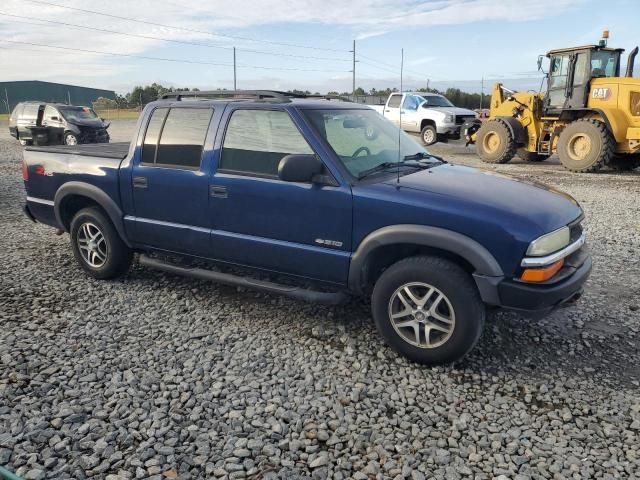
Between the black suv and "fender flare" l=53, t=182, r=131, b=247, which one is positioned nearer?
"fender flare" l=53, t=182, r=131, b=247

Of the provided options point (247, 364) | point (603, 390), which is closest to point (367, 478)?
point (247, 364)

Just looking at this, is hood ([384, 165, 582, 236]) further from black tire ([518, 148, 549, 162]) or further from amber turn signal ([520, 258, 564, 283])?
black tire ([518, 148, 549, 162])

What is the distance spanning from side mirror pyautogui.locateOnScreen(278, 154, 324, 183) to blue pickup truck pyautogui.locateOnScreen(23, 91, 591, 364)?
1cm

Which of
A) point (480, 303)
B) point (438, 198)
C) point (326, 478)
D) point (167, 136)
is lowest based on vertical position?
point (326, 478)

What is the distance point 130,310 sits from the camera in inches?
178

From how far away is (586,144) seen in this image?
1257 cm

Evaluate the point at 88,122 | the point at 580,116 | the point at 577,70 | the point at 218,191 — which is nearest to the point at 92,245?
the point at 218,191

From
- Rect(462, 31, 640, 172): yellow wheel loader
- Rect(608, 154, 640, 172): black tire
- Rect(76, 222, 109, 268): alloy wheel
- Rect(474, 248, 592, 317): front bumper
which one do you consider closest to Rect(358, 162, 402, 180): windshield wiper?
Rect(474, 248, 592, 317): front bumper

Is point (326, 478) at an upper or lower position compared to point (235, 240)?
lower

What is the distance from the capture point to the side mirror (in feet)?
12.0

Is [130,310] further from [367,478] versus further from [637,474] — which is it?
[637,474]

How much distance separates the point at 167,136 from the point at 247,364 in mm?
2202

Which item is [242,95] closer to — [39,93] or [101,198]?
[101,198]

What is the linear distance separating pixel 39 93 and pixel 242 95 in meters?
64.4
